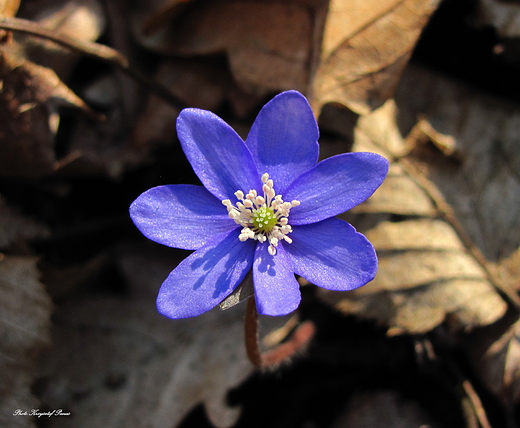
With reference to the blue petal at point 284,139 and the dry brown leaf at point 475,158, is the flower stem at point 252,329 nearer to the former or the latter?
the blue petal at point 284,139

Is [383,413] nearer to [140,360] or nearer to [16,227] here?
[140,360]

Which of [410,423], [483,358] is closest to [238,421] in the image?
[410,423]

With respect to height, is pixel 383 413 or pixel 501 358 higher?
pixel 501 358

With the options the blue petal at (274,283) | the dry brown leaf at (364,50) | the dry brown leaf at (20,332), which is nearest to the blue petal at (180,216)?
the blue petal at (274,283)

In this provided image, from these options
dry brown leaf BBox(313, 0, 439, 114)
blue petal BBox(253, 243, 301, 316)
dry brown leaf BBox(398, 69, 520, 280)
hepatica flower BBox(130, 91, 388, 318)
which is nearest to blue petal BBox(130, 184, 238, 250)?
hepatica flower BBox(130, 91, 388, 318)

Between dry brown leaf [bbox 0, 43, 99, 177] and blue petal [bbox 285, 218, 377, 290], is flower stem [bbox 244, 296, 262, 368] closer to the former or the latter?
blue petal [bbox 285, 218, 377, 290]

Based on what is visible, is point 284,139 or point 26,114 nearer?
point 284,139

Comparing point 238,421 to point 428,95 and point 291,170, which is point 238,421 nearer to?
point 291,170

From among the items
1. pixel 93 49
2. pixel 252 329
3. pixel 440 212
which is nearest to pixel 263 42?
pixel 93 49
